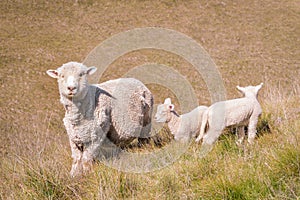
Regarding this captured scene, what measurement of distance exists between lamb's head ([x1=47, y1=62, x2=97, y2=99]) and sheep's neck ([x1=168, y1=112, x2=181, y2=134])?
1.63 meters

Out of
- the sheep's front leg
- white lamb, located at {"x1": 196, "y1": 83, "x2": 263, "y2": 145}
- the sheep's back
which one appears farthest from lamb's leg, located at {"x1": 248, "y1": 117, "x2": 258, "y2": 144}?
the sheep's front leg

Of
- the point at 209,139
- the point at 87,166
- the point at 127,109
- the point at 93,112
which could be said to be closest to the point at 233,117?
the point at 209,139

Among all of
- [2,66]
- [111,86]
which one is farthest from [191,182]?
[2,66]

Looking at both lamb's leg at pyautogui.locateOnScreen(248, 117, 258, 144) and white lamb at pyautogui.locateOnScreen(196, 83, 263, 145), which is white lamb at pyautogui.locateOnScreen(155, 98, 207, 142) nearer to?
white lamb at pyautogui.locateOnScreen(196, 83, 263, 145)

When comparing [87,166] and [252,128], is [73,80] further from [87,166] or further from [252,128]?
[252,128]

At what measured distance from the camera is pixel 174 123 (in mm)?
5555

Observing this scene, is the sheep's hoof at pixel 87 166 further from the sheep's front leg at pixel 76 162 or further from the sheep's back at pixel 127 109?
the sheep's back at pixel 127 109

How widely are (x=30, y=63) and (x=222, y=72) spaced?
12885 mm

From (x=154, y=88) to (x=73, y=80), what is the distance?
774 inches

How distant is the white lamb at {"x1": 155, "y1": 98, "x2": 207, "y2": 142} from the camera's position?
5.36m

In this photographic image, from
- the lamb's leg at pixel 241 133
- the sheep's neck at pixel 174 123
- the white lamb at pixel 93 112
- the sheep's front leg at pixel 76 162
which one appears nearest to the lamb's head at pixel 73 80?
the white lamb at pixel 93 112

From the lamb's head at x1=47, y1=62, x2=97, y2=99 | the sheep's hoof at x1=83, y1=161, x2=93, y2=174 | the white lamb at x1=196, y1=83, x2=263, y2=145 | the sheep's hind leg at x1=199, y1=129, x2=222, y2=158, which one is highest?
the lamb's head at x1=47, y1=62, x2=97, y2=99

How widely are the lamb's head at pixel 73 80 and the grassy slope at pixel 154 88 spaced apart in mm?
758

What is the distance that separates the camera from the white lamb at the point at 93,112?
14.1 feet
